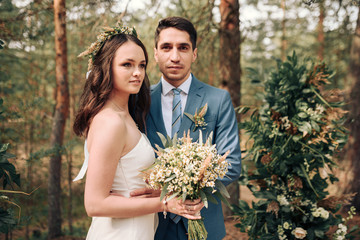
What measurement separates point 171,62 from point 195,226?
4.80 ft

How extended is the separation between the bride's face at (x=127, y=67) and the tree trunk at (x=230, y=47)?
11.9 feet

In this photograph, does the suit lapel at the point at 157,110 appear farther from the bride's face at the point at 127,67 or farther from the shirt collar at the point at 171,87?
the bride's face at the point at 127,67

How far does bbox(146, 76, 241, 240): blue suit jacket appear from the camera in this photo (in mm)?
2727

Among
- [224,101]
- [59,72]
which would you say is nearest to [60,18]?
[59,72]

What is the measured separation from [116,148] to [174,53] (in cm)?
118

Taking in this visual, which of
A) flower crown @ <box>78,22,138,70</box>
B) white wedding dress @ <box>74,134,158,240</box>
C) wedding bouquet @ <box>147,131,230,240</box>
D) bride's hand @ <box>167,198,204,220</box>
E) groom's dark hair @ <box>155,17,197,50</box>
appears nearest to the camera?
wedding bouquet @ <box>147,131,230,240</box>

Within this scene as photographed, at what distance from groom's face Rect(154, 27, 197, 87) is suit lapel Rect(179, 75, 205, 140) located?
158mm

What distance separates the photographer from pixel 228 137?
9.09 ft

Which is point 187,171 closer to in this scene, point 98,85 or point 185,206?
point 185,206

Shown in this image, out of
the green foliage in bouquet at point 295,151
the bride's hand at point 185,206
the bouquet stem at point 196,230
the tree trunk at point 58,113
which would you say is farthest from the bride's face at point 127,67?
the tree trunk at point 58,113

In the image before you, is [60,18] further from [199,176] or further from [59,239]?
[199,176]

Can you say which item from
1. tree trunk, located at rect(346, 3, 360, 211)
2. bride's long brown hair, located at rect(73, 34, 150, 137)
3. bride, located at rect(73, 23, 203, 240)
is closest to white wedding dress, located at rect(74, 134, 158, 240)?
bride, located at rect(73, 23, 203, 240)

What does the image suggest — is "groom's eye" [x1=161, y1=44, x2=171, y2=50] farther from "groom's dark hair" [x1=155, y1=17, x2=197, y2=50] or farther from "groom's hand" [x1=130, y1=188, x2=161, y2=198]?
"groom's hand" [x1=130, y1=188, x2=161, y2=198]

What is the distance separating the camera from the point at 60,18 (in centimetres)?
624
